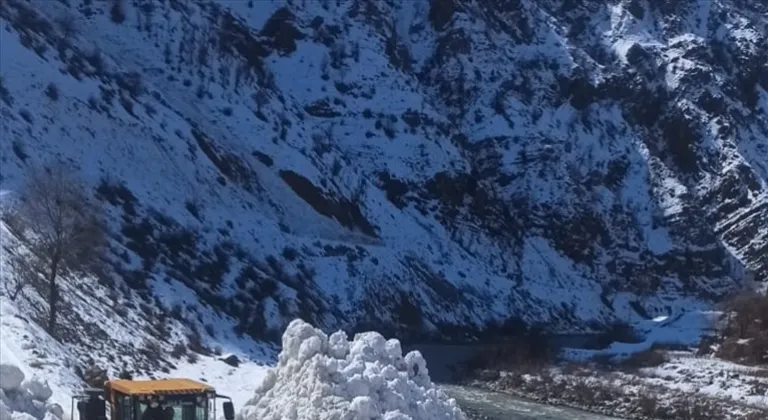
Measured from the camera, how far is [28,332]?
2930 cm

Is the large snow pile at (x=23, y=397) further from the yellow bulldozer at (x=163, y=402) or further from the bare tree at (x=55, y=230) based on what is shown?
the bare tree at (x=55, y=230)

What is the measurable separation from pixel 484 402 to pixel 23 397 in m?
30.8

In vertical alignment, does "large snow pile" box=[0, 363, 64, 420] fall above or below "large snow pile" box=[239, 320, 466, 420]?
below

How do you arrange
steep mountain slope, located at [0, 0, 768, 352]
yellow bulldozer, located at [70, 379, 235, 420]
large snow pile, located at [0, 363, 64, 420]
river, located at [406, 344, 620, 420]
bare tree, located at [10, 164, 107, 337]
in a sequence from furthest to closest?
1. steep mountain slope, located at [0, 0, 768, 352]
2. river, located at [406, 344, 620, 420]
3. bare tree, located at [10, 164, 107, 337]
4. large snow pile, located at [0, 363, 64, 420]
5. yellow bulldozer, located at [70, 379, 235, 420]

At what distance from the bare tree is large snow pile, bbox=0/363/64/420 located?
1437cm

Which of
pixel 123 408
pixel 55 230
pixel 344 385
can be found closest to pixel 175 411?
pixel 123 408

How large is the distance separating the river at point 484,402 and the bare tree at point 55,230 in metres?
14.2

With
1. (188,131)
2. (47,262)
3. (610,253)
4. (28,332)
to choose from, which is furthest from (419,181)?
(28,332)

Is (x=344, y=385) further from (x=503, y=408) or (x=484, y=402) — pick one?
(x=484, y=402)

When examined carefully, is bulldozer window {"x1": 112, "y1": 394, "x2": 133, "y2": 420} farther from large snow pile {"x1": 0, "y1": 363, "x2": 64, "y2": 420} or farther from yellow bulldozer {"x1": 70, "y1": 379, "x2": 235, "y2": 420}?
large snow pile {"x1": 0, "y1": 363, "x2": 64, "y2": 420}

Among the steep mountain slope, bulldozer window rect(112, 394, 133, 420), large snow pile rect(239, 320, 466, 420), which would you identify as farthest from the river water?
bulldozer window rect(112, 394, 133, 420)

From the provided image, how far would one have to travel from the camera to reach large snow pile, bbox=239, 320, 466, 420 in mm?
20297

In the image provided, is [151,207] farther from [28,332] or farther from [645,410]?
[28,332]

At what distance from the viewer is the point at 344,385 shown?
20.6 metres
